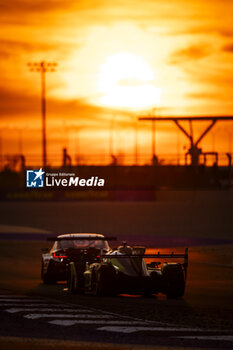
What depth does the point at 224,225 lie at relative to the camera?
49.9m

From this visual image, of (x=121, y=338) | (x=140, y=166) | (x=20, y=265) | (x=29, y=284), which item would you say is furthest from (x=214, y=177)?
(x=121, y=338)

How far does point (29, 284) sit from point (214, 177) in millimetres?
29815

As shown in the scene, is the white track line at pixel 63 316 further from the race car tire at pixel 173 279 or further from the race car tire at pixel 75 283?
the race car tire at pixel 75 283

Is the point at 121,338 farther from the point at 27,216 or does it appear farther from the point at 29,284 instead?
the point at 27,216

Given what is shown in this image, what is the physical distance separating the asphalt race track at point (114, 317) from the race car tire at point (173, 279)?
255 mm

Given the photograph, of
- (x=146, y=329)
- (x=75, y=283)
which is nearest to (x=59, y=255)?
(x=75, y=283)

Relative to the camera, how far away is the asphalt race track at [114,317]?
44.8 ft

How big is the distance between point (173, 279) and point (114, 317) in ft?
13.5

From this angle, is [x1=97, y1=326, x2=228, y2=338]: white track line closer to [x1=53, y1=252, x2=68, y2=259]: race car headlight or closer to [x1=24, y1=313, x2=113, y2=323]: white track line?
[x1=24, y1=313, x2=113, y2=323]: white track line

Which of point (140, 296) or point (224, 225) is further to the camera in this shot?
point (224, 225)

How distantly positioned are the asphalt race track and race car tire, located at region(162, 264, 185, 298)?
26cm

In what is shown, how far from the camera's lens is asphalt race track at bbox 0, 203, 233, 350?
1364 cm

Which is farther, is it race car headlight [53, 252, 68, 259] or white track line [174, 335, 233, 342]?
race car headlight [53, 252, 68, 259]

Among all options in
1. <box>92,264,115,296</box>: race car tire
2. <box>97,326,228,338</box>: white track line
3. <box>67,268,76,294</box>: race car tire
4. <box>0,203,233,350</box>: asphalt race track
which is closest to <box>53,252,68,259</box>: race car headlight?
<box>0,203,233,350</box>: asphalt race track
